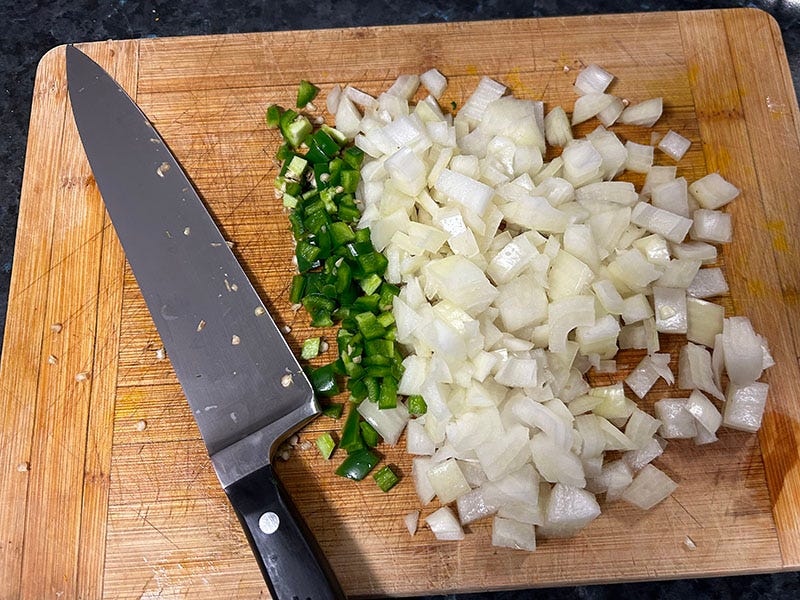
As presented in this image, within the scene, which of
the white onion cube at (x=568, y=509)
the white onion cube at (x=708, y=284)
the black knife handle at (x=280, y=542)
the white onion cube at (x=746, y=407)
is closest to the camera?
the black knife handle at (x=280, y=542)

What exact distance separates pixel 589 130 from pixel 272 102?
954 millimetres

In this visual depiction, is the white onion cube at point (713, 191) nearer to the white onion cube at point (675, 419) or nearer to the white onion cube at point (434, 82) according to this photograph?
the white onion cube at point (675, 419)

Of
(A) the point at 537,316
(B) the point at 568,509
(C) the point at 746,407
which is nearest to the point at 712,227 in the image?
(C) the point at 746,407

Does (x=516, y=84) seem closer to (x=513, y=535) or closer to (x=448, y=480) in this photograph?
(x=448, y=480)

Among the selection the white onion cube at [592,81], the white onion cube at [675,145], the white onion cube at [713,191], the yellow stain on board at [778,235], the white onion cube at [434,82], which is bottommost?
the yellow stain on board at [778,235]

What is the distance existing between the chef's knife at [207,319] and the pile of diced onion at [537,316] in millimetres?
268

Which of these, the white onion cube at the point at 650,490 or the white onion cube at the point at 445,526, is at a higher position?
the white onion cube at the point at 650,490

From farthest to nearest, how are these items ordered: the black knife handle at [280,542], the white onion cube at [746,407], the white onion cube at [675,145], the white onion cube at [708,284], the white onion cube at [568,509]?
1. the white onion cube at [675,145]
2. the white onion cube at [708,284]
3. the white onion cube at [746,407]
4. the white onion cube at [568,509]
5. the black knife handle at [280,542]

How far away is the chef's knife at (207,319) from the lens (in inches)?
62.0

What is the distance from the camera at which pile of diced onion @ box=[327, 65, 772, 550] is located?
1.68 metres

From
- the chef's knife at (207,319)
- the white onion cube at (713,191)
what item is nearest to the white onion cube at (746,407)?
the white onion cube at (713,191)

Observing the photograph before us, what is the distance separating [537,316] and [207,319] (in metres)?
0.85

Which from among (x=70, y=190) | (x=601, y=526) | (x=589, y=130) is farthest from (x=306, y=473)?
(x=589, y=130)

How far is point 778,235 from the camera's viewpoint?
1.95m
